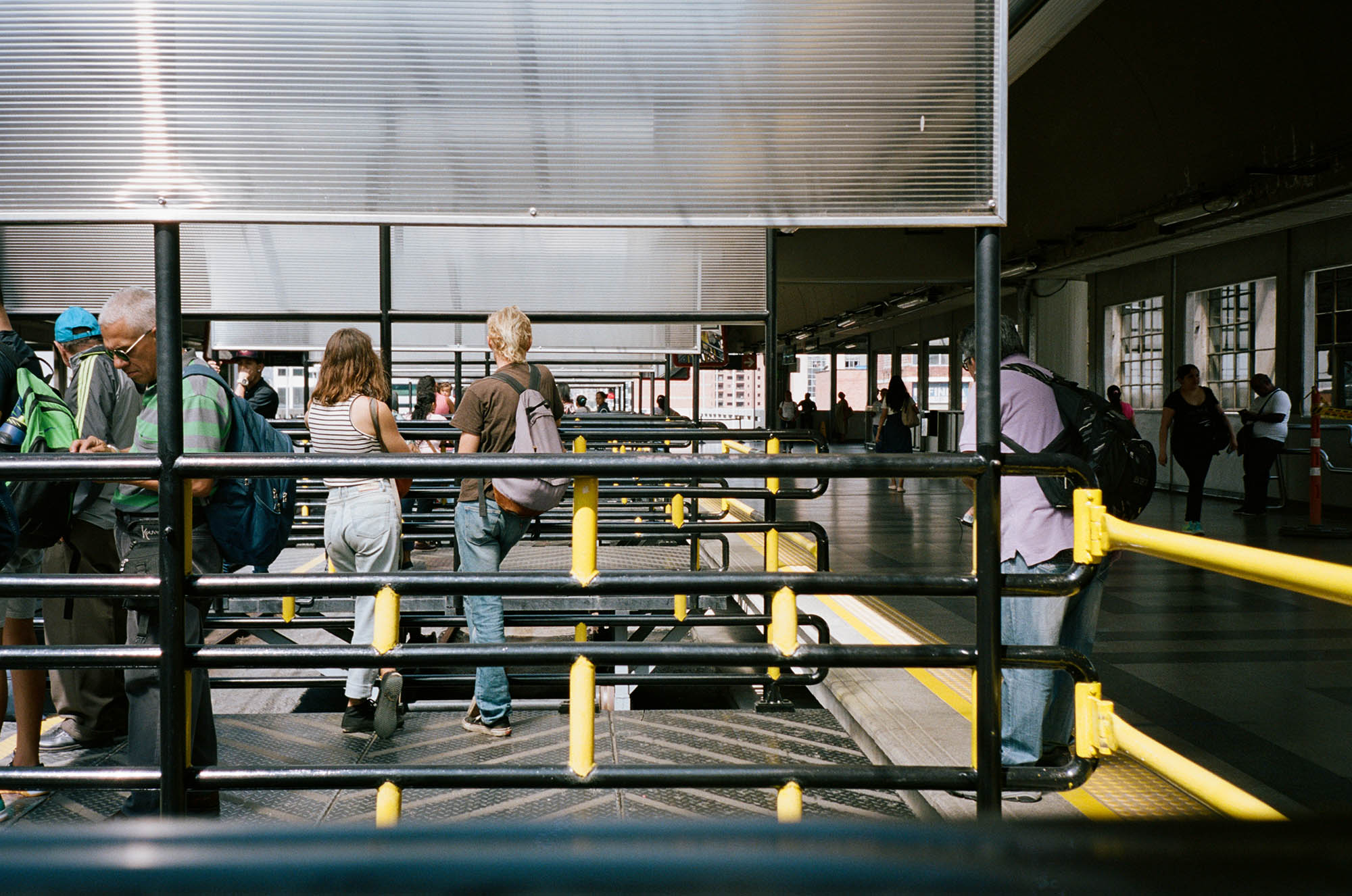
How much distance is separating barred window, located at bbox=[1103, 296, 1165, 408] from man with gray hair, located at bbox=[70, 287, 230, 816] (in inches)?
747

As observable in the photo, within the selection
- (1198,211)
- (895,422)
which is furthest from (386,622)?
(895,422)

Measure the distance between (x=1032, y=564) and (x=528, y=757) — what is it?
6.83 ft

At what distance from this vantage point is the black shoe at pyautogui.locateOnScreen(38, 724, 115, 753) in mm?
4532

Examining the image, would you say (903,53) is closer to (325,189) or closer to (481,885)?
(325,189)

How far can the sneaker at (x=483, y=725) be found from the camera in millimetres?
4582

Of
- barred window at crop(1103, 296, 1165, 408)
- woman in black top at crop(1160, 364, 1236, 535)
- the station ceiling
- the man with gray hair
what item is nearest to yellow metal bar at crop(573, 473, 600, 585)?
the man with gray hair

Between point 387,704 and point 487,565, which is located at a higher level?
point 487,565

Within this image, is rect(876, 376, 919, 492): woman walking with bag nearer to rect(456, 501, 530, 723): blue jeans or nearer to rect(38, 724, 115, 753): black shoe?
rect(456, 501, 530, 723): blue jeans

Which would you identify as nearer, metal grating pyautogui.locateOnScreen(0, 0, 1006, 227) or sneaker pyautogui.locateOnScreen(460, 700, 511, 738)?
metal grating pyautogui.locateOnScreen(0, 0, 1006, 227)

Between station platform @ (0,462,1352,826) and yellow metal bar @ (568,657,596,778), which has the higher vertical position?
yellow metal bar @ (568,657,596,778)

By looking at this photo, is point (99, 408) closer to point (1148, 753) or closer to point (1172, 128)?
point (1148, 753)

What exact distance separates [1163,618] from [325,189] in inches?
258

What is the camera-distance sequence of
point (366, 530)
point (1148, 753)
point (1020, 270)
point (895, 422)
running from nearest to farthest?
point (1148, 753), point (366, 530), point (895, 422), point (1020, 270)

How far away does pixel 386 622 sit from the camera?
2.62 m
